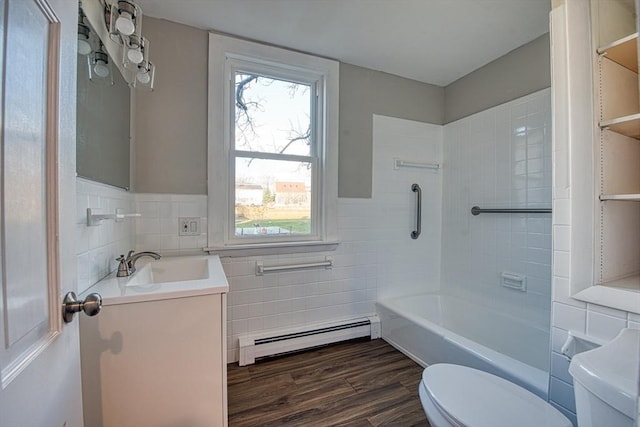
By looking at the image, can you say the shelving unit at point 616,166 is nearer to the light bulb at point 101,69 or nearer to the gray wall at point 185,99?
the gray wall at point 185,99

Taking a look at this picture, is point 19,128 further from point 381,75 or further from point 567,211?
point 381,75

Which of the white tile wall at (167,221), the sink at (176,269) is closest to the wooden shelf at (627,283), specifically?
the sink at (176,269)

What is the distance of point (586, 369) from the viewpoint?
2.33 ft

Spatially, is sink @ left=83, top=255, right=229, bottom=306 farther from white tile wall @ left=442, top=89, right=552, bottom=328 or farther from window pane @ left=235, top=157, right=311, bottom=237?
white tile wall @ left=442, top=89, right=552, bottom=328

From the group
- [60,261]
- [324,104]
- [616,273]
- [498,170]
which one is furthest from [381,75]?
[60,261]

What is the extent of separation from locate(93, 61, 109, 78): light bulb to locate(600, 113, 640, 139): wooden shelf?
213cm

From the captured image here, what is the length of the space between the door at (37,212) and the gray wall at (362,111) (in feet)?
6.10

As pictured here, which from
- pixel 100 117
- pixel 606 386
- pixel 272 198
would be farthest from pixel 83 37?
pixel 606 386

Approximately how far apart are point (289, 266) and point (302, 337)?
56cm

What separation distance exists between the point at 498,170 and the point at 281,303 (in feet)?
6.62

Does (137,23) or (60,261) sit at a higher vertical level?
(137,23)

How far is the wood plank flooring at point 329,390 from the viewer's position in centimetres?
147

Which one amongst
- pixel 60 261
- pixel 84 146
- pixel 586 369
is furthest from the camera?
pixel 84 146

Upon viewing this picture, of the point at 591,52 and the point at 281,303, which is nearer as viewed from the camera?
the point at 591,52
